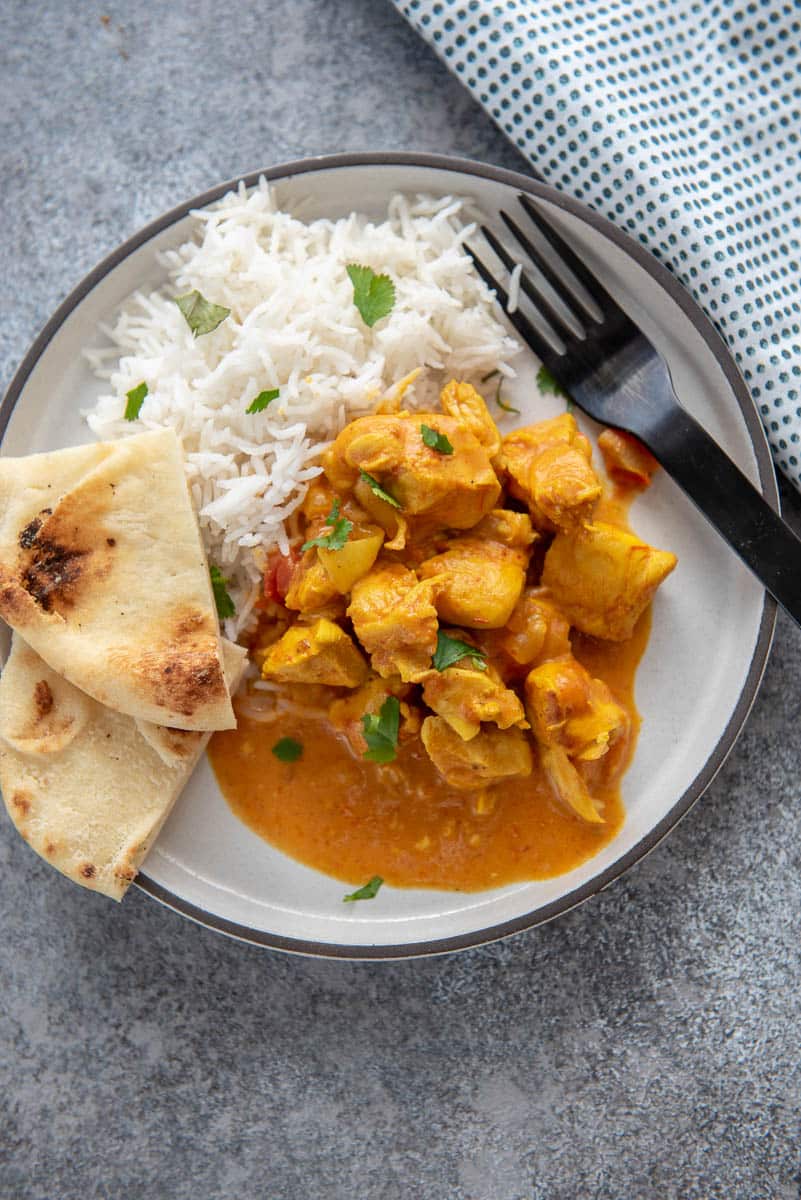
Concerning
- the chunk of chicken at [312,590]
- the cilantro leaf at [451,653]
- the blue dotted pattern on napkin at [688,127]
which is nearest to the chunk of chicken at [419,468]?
the chunk of chicken at [312,590]

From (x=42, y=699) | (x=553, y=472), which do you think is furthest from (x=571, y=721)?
(x=42, y=699)

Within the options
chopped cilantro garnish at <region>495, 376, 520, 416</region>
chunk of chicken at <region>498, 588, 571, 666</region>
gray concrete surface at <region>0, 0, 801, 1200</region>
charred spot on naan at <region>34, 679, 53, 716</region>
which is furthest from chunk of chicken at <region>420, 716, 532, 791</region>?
charred spot on naan at <region>34, 679, 53, 716</region>

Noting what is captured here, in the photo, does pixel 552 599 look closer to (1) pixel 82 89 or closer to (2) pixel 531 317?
(2) pixel 531 317

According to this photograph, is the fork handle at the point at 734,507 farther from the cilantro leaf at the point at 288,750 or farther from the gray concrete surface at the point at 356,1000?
the cilantro leaf at the point at 288,750

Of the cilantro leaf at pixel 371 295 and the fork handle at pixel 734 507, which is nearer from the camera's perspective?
the fork handle at pixel 734 507

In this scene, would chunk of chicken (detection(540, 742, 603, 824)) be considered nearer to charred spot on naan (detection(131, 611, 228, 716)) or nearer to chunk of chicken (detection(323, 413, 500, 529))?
chunk of chicken (detection(323, 413, 500, 529))

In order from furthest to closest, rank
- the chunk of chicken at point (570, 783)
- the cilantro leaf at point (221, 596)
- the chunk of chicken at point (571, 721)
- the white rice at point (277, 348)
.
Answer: the cilantro leaf at point (221, 596) < the white rice at point (277, 348) < the chunk of chicken at point (570, 783) < the chunk of chicken at point (571, 721)
